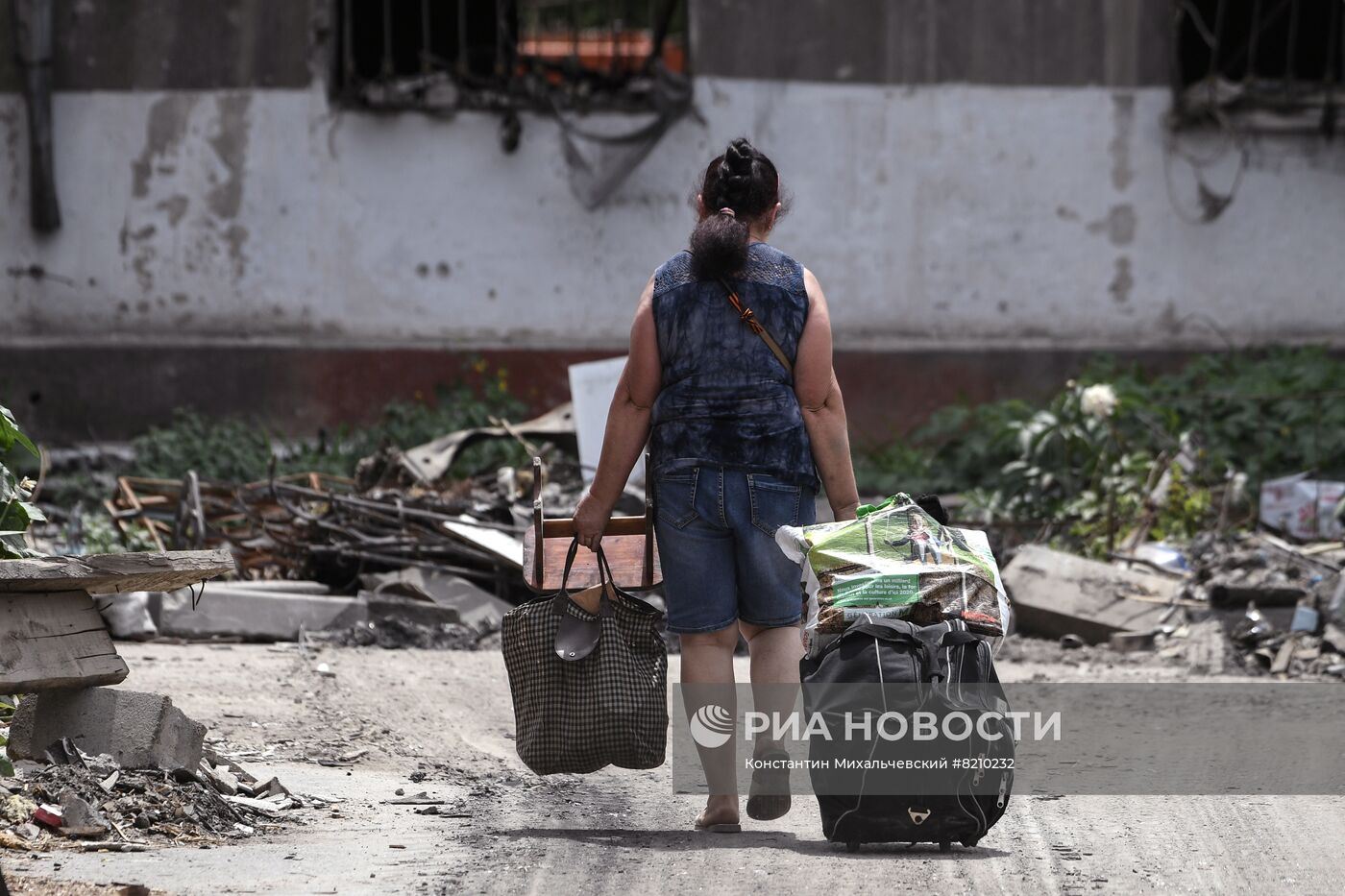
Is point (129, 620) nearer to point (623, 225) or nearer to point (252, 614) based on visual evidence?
point (252, 614)

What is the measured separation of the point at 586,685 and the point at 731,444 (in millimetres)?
728

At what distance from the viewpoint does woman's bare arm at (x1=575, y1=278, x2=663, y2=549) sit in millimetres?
4312

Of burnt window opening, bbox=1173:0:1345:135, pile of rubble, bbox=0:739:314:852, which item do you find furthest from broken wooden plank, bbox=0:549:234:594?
burnt window opening, bbox=1173:0:1345:135

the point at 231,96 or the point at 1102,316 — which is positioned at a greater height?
the point at 231,96

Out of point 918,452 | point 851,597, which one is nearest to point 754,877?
point 851,597

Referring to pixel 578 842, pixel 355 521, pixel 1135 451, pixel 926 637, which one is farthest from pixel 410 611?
pixel 1135 451

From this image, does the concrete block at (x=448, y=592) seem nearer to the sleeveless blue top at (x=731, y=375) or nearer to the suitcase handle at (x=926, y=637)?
the sleeveless blue top at (x=731, y=375)

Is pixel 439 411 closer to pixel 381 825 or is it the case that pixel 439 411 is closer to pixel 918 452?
pixel 918 452

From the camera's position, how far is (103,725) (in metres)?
4.29

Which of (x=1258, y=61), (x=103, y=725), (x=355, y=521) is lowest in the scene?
(x=355, y=521)

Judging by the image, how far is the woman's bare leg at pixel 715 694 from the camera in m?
4.27

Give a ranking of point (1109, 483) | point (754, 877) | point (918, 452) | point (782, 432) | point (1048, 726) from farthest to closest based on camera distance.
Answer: point (918, 452)
point (1109, 483)
point (1048, 726)
point (782, 432)
point (754, 877)

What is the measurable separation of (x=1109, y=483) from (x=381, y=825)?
236 inches

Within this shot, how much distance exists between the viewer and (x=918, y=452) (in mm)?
10945
